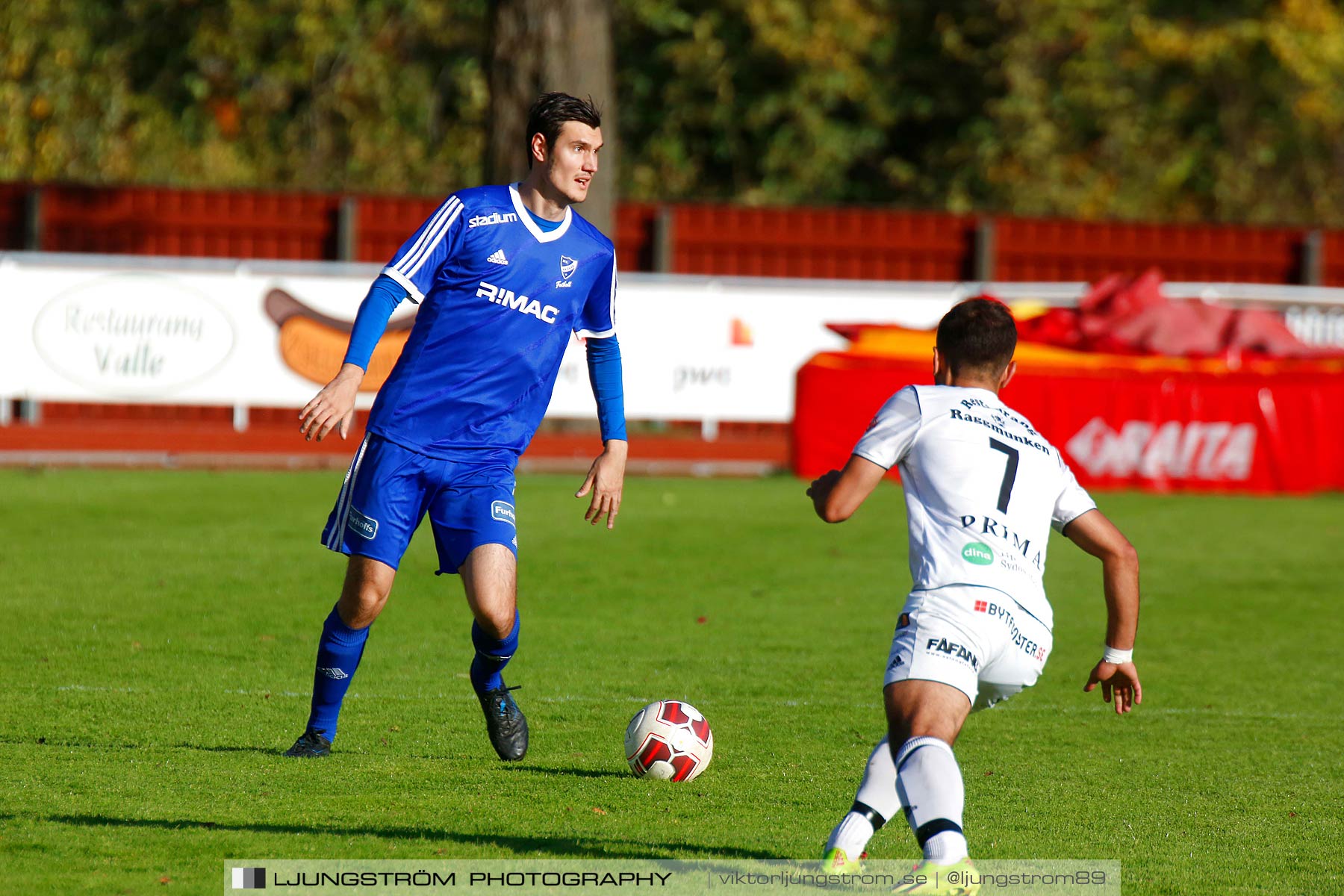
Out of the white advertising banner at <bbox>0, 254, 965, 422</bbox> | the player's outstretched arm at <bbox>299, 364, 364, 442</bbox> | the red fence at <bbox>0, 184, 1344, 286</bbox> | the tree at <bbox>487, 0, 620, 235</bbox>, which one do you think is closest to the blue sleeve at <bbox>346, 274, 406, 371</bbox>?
the player's outstretched arm at <bbox>299, 364, 364, 442</bbox>

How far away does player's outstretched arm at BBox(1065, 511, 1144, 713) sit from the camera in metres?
4.01

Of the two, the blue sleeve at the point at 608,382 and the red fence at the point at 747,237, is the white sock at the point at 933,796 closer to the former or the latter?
the blue sleeve at the point at 608,382

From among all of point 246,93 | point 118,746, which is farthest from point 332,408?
point 246,93

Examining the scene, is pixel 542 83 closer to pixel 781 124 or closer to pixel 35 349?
pixel 35 349

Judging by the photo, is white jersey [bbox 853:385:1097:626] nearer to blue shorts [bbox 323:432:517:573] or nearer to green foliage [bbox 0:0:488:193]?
Answer: blue shorts [bbox 323:432:517:573]

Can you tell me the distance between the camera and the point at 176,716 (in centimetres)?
603

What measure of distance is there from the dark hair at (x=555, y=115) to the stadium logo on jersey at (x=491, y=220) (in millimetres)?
190

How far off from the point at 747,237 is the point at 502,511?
15649mm

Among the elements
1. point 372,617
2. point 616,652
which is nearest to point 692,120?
point 616,652

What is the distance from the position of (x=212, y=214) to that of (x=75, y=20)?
30.1 ft

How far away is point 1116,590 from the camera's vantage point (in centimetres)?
405

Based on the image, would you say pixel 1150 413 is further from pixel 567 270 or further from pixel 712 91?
pixel 712 91

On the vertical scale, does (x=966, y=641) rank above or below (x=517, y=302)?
below

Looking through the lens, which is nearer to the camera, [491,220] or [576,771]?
[491,220]
